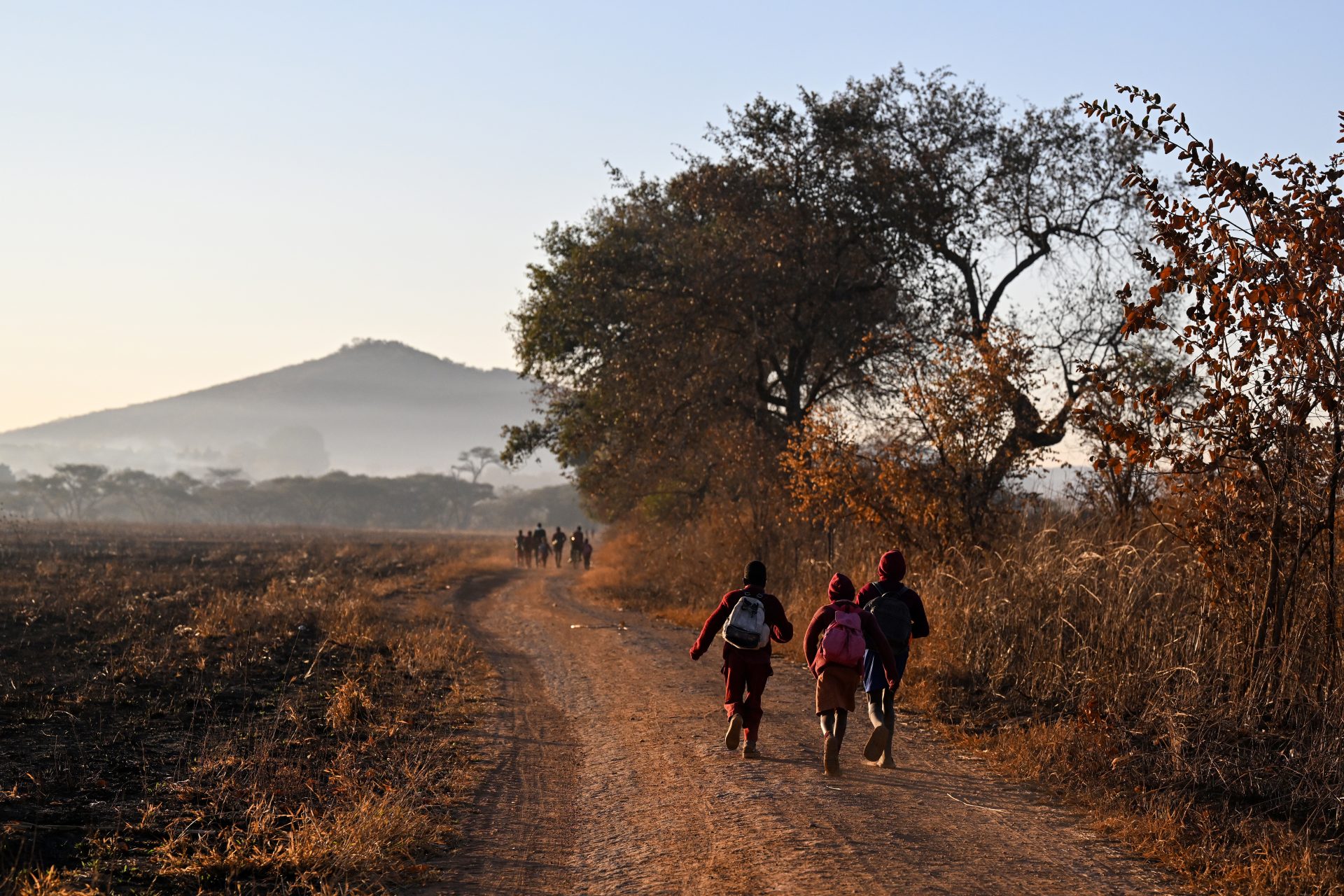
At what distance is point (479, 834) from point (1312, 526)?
676 centimetres

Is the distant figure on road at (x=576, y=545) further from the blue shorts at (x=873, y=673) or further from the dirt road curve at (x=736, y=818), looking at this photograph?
the blue shorts at (x=873, y=673)

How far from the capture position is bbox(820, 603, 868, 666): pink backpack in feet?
28.6

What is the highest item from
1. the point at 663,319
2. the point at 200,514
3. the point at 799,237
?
the point at 799,237

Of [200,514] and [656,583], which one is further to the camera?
[200,514]

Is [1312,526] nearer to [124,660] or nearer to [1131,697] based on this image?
[1131,697]

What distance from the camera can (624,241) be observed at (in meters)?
28.8

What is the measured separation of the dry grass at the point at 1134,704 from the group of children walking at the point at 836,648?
1.29m

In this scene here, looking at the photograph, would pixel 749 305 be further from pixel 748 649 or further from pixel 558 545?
pixel 558 545

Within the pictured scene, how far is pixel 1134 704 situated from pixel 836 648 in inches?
116

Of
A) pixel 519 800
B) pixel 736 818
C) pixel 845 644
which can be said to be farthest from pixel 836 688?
pixel 519 800

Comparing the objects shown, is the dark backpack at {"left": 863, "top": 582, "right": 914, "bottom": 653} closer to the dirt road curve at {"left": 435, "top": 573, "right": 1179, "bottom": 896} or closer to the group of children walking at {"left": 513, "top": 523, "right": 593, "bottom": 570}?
the dirt road curve at {"left": 435, "top": 573, "right": 1179, "bottom": 896}

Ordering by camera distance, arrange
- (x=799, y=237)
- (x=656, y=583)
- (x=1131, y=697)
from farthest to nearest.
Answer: (x=656, y=583) < (x=799, y=237) < (x=1131, y=697)

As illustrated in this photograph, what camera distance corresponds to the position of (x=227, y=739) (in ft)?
32.7

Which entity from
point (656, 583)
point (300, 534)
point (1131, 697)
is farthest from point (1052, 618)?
point (300, 534)
